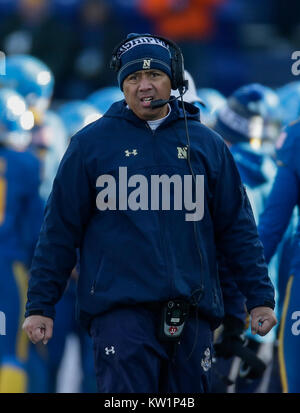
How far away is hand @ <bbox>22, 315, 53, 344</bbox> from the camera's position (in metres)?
4.64

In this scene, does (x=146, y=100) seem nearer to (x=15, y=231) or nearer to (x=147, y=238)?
(x=147, y=238)

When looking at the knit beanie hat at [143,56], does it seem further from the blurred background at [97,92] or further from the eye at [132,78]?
the blurred background at [97,92]

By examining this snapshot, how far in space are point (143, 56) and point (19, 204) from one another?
273 cm

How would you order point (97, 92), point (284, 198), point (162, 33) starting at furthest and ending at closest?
1. point (162, 33)
2. point (97, 92)
3. point (284, 198)

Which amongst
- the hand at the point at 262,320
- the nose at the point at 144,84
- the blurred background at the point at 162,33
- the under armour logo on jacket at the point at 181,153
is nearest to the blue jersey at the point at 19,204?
the nose at the point at 144,84

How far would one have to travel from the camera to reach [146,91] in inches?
189

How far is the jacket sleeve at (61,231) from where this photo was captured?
15.4 feet

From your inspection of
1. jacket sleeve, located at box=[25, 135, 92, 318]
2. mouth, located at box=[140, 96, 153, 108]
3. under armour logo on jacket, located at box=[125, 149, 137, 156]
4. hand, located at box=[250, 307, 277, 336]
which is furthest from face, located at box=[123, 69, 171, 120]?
hand, located at box=[250, 307, 277, 336]

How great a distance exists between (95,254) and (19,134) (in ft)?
9.52

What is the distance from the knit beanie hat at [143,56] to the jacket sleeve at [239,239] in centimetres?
46

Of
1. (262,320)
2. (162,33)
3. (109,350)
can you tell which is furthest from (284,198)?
(162,33)

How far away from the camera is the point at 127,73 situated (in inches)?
191

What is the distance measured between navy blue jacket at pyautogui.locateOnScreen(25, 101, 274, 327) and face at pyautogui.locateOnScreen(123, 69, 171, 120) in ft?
0.15
